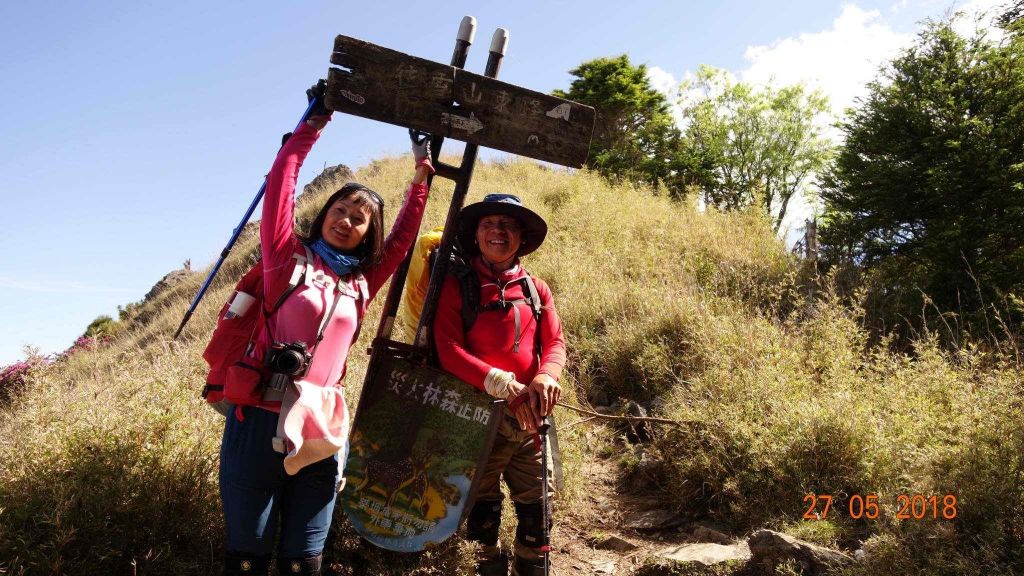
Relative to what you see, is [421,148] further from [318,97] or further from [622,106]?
[622,106]

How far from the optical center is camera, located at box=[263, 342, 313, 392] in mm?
2273

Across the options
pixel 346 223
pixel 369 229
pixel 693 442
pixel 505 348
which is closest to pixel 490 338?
pixel 505 348

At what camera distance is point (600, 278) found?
295 inches

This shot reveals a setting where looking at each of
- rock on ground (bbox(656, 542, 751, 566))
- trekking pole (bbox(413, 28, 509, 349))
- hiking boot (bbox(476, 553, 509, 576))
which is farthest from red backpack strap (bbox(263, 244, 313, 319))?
rock on ground (bbox(656, 542, 751, 566))

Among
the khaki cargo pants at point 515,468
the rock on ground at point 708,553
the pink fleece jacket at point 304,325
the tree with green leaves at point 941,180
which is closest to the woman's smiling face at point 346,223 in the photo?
the pink fleece jacket at point 304,325

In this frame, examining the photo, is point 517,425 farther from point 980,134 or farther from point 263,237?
point 980,134

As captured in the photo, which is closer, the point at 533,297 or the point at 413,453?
the point at 413,453

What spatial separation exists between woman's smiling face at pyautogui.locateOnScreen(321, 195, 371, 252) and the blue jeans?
2.65 feet

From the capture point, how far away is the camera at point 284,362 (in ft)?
7.46

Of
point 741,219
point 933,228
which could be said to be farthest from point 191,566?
point 741,219

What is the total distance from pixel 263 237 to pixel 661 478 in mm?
3480

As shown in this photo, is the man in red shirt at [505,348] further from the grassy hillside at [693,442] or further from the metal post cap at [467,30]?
the metal post cap at [467,30]

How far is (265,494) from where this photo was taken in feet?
7.68

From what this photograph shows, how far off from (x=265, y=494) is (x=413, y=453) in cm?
86
